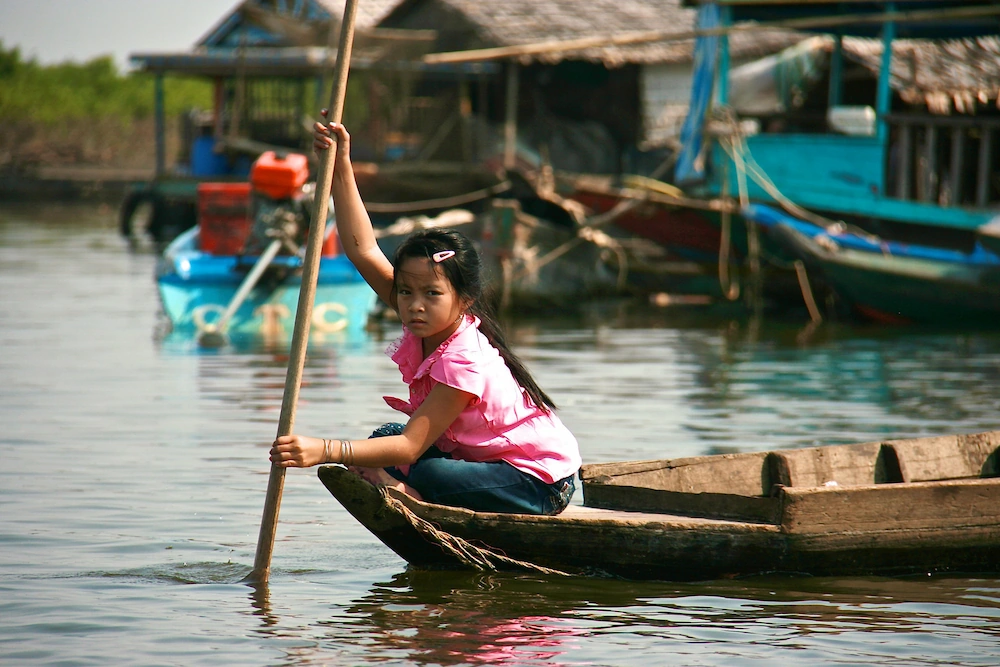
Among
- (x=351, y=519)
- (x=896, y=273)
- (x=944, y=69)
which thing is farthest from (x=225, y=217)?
(x=944, y=69)

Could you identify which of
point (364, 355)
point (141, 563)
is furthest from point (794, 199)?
point (141, 563)

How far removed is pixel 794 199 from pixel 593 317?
7.75 feet

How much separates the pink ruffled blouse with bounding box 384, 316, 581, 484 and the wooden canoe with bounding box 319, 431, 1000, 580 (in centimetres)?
18

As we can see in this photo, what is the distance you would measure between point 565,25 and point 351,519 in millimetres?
17357

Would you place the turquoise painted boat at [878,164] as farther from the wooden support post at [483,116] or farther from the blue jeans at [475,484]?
the blue jeans at [475,484]

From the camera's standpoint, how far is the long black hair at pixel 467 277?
419 centimetres

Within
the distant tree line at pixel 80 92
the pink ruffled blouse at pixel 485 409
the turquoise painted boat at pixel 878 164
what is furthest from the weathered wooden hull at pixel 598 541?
the distant tree line at pixel 80 92

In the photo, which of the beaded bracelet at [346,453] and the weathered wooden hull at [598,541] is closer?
the beaded bracelet at [346,453]

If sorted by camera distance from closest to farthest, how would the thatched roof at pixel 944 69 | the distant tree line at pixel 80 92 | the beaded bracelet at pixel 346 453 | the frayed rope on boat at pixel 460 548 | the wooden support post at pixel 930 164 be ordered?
the beaded bracelet at pixel 346 453
the frayed rope on boat at pixel 460 548
the wooden support post at pixel 930 164
the thatched roof at pixel 944 69
the distant tree line at pixel 80 92

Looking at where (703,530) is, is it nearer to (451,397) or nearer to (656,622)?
(656,622)

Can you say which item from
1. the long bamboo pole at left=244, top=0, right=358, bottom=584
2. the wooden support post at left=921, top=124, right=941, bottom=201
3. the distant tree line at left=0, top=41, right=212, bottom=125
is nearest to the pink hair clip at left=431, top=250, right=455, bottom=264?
the long bamboo pole at left=244, top=0, right=358, bottom=584

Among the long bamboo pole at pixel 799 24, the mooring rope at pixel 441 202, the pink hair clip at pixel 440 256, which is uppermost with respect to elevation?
the long bamboo pole at pixel 799 24

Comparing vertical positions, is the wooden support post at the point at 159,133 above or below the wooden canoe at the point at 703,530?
above

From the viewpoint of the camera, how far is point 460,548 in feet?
14.4
